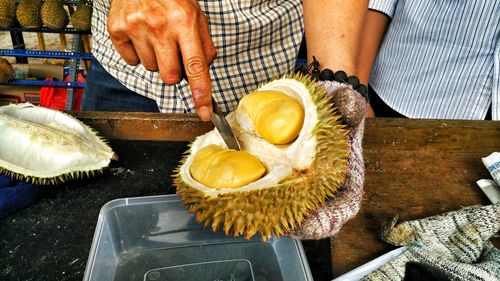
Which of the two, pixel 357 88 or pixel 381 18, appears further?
pixel 381 18

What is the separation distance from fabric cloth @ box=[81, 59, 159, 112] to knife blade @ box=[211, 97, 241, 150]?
1.74ft

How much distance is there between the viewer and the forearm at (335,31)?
1279 mm

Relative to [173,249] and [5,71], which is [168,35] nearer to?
[173,249]

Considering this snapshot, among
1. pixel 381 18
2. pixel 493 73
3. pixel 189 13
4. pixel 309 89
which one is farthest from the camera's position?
pixel 381 18

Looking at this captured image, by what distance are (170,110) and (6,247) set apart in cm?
60

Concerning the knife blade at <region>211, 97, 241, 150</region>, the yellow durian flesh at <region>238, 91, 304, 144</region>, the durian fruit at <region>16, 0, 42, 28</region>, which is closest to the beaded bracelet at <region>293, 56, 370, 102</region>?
the yellow durian flesh at <region>238, 91, 304, 144</region>

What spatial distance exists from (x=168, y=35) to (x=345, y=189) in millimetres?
484

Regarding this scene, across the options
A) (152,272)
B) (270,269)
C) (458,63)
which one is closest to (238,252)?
(270,269)

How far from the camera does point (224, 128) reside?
0.97 m

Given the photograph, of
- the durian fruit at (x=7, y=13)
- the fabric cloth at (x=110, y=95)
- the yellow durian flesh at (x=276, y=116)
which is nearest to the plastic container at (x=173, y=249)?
the yellow durian flesh at (x=276, y=116)

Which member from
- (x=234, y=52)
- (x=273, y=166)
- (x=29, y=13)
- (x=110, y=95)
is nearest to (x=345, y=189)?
(x=273, y=166)

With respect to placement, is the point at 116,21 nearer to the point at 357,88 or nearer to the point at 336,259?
the point at 357,88

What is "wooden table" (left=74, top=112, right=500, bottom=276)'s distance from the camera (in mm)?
1128

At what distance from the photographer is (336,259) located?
98 centimetres
